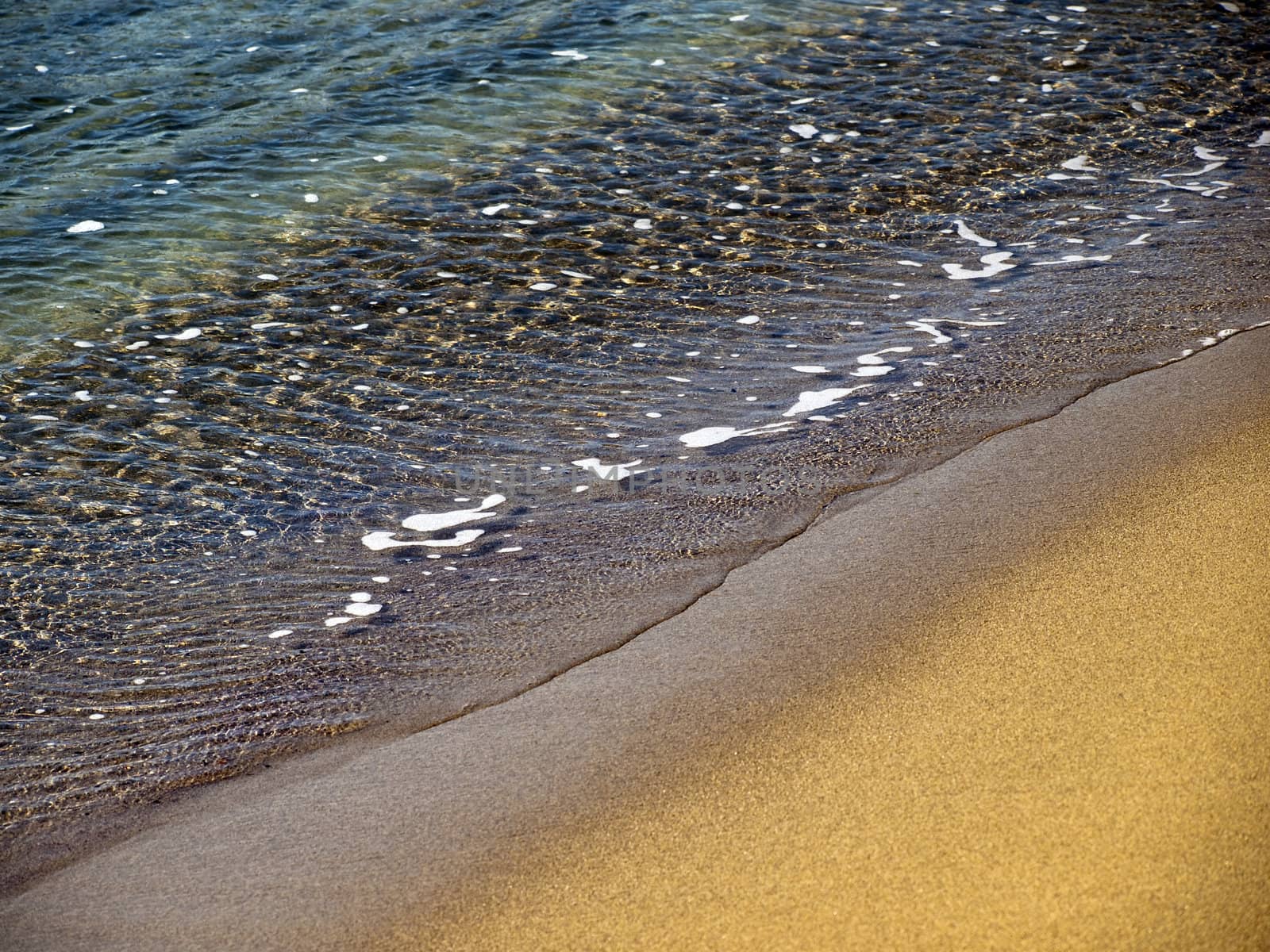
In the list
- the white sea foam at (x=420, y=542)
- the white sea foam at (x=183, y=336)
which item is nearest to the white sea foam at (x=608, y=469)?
the white sea foam at (x=420, y=542)

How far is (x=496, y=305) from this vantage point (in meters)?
5.75

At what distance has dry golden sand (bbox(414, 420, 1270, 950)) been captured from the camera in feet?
7.52

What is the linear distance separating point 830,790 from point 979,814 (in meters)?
0.33

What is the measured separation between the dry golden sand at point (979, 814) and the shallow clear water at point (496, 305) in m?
0.75

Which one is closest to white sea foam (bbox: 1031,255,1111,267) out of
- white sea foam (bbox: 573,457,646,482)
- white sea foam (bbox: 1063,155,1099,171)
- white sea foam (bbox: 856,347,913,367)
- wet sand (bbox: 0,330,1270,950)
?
white sea foam (bbox: 856,347,913,367)

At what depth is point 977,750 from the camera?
2699 mm

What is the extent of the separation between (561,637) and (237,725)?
926 millimetres

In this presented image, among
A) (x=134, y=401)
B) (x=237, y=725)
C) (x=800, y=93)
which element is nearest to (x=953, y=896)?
(x=237, y=725)

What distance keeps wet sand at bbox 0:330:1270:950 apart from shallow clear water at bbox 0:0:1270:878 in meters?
0.29

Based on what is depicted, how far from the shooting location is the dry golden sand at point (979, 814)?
229 centimetres

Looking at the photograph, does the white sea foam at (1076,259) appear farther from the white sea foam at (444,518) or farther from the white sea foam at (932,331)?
the white sea foam at (444,518)

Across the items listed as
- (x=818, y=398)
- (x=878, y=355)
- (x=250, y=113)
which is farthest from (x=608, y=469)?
(x=250, y=113)

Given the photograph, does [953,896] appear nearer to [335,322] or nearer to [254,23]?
[335,322]

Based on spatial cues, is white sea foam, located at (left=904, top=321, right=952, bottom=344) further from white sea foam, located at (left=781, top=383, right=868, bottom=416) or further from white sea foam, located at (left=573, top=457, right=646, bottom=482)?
white sea foam, located at (left=573, top=457, right=646, bottom=482)
